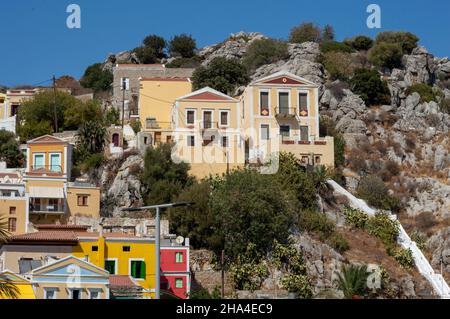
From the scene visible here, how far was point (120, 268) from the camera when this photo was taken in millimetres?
54219

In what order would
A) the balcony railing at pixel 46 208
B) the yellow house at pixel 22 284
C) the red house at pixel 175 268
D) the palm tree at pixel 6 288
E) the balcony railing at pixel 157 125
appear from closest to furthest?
the palm tree at pixel 6 288
the yellow house at pixel 22 284
the red house at pixel 175 268
the balcony railing at pixel 46 208
the balcony railing at pixel 157 125

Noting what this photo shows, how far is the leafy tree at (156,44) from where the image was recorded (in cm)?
12088

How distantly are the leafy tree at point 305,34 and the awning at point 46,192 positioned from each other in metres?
56.7

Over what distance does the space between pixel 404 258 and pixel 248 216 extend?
11.1m

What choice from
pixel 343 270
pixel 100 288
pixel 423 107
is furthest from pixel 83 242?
pixel 423 107

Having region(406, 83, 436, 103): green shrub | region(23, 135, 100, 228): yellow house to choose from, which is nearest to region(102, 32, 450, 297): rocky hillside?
region(406, 83, 436, 103): green shrub

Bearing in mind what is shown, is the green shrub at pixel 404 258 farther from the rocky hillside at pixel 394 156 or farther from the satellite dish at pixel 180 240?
the satellite dish at pixel 180 240

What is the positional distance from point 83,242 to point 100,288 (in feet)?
22.0

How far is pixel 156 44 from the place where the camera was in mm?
121125

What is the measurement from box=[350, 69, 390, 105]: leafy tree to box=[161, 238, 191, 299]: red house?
36583mm

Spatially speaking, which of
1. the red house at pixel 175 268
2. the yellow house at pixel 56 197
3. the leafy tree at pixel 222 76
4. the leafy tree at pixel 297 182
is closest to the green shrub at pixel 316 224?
the leafy tree at pixel 297 182

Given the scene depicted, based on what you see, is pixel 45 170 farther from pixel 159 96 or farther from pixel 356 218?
pixel 356 218

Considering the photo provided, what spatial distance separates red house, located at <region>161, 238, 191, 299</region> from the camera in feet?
179
